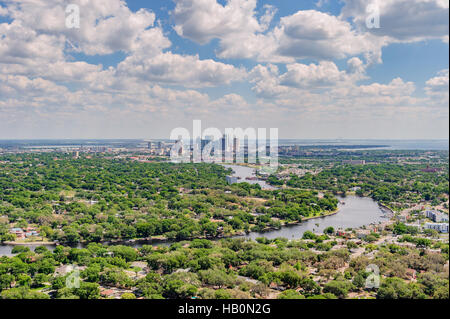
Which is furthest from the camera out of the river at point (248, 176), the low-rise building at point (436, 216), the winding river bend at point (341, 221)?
the river at point (248, 176)

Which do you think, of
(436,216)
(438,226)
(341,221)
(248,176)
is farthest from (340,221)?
(248,176)

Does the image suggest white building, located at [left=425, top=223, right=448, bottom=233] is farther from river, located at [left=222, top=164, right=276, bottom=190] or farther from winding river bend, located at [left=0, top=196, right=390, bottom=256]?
river, located at [left=222, top=164, right=276, bottom=190]

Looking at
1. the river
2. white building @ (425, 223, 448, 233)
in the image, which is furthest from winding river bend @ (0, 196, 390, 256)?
the river

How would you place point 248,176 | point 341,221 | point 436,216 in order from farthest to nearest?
point 248,176
point 341,221
point 436,216

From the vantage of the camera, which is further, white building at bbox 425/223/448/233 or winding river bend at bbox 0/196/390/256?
winding river bend at bbox 0/196/390/256

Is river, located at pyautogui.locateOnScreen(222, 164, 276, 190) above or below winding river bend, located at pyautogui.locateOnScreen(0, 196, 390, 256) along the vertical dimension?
above

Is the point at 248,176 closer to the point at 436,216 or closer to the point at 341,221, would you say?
the point at 341,221

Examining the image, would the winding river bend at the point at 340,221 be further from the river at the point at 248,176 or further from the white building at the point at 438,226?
the river at the point at 248,176

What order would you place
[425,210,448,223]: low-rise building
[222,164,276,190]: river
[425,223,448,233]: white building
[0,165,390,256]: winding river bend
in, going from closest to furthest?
[425,223,448,233]: white building, [0,165,390,256]: winding river bend, [425,210,448,223]: low-rise building, [222,164,276,190]: river

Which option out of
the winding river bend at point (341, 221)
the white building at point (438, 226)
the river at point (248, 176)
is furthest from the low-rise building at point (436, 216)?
the river at point (248, 176)

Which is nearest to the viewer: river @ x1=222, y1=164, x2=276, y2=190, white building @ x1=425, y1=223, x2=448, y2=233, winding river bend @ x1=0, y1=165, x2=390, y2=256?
white building @ x1=425, y1=223, x2=448, y2=233
